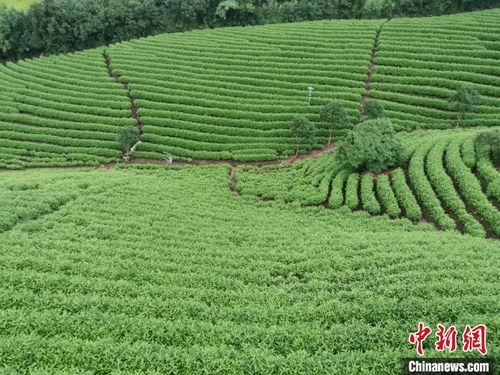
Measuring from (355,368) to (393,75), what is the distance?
44938 millimetres

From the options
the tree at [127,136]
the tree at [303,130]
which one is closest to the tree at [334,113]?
the tree at [303,130]

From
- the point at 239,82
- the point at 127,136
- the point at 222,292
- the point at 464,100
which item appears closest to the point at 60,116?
the point at 127,136

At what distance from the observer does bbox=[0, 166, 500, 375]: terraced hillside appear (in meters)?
10.2

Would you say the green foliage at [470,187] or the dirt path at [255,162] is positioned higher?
the green foliage at [470,187]

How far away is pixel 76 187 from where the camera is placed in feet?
89.4

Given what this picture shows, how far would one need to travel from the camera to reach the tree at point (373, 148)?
2894 centimetres

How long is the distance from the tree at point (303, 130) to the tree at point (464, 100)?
14.1 meters

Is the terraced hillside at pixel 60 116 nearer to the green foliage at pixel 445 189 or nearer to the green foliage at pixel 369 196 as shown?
the green foliage at pixel 369 196

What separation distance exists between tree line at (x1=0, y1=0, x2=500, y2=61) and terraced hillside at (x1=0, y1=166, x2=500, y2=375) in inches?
2413

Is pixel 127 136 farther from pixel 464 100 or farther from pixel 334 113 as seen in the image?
pixel 464 100

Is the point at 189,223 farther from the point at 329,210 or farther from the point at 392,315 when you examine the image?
the point at 392,315

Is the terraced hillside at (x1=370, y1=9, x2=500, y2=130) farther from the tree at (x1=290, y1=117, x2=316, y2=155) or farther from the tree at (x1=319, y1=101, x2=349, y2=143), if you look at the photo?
the tree at (x1=290, y1=117, x2=316, y2=155)

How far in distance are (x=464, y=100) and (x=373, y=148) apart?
15833 mm

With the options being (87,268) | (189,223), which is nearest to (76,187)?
(189,223)
